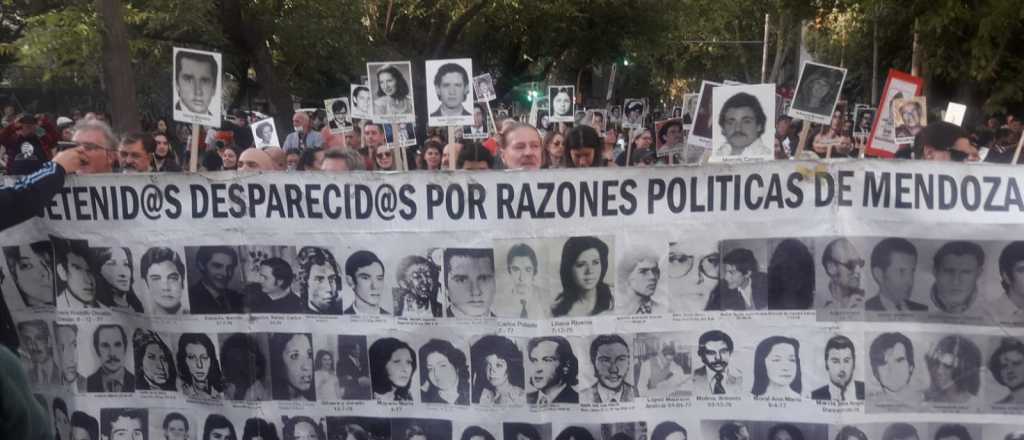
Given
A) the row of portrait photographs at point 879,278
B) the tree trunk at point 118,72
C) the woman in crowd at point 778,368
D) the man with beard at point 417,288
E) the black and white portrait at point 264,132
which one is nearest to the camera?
the row of portrait photographs at point 879,278

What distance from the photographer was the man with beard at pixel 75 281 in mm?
4191

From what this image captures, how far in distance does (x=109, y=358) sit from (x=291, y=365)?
74 cm

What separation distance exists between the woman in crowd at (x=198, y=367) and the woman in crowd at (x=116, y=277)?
24 cm

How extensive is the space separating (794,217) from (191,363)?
2257 mm

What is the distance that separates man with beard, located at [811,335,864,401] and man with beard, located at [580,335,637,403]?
663 mm

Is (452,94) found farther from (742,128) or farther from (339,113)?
(339,113)

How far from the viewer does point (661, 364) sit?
385cm

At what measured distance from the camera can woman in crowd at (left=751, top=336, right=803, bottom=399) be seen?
3.81m

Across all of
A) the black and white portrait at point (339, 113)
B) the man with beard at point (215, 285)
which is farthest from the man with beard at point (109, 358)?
the black and white portrait at point (339, 113)

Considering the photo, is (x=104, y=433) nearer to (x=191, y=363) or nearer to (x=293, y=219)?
(x=191, y=363)

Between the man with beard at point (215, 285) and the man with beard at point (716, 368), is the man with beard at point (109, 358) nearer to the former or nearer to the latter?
the man with beard at point (215, 285)

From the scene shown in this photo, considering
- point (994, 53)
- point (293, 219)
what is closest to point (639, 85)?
point (994, 53)

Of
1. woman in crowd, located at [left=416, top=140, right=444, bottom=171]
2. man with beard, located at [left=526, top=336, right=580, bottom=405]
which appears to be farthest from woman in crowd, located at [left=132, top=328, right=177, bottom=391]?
woman in crowd, located at [left=416, top=140, right=444, bottom=171]

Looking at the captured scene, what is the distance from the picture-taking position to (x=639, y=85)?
187ft
